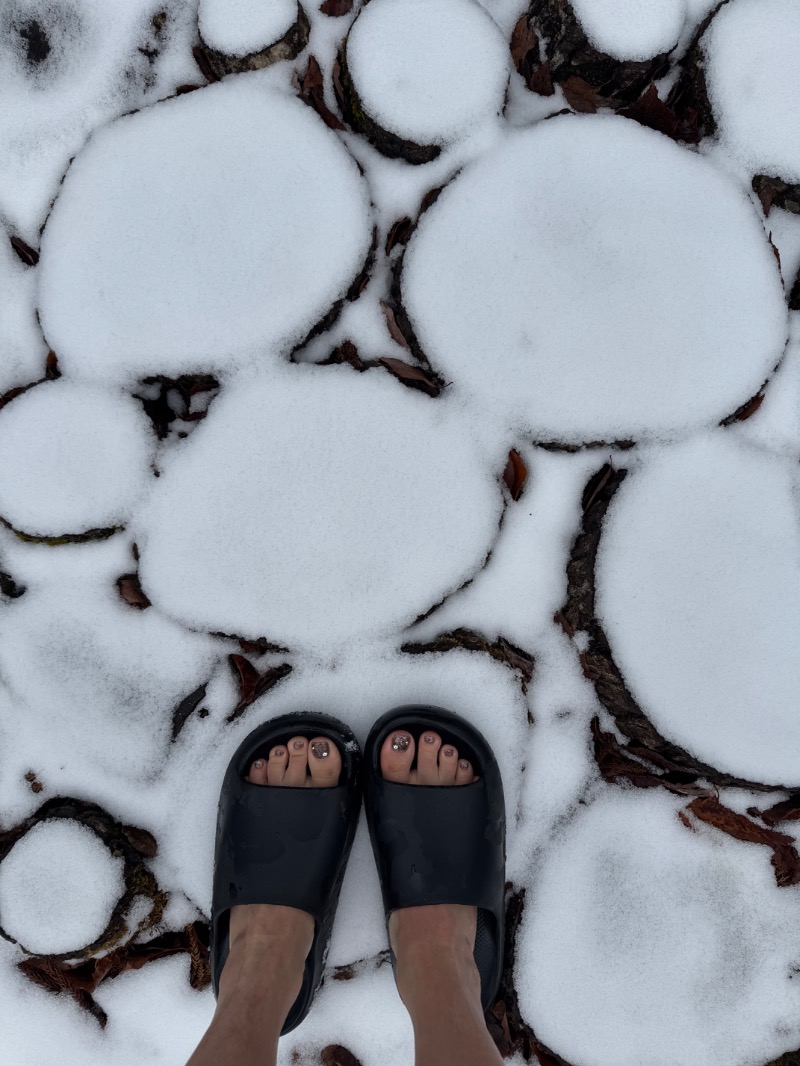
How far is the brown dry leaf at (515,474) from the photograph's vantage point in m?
1.33

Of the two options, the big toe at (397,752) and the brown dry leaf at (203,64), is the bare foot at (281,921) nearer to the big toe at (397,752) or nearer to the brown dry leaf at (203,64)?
the big toe at (397,752)

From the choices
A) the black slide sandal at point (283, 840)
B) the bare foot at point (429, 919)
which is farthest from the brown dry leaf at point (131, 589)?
the bare foot at point (429, 919)

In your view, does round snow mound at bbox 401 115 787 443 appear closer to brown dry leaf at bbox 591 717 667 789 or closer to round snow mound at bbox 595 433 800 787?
round snow mound at bbox 595 433 800 787

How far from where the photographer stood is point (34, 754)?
1373 mm

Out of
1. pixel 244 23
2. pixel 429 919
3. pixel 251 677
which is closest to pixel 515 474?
pixel 251 677

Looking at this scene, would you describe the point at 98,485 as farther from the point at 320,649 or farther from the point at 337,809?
the point at 337,809

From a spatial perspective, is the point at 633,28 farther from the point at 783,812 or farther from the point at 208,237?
the point at 783,812

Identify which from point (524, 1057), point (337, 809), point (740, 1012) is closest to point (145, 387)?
point (337, 809)

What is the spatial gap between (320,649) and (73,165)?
3.41 feet

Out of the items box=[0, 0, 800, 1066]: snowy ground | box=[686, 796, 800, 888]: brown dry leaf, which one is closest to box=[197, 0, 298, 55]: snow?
box=[0, 0, 800, 1066]: snowy ground

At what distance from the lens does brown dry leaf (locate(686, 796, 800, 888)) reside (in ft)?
4.52

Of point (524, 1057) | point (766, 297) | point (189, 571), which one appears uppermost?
point (766, 297)

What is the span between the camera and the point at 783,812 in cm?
137

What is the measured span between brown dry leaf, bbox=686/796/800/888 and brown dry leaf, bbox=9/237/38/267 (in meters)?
1.69
